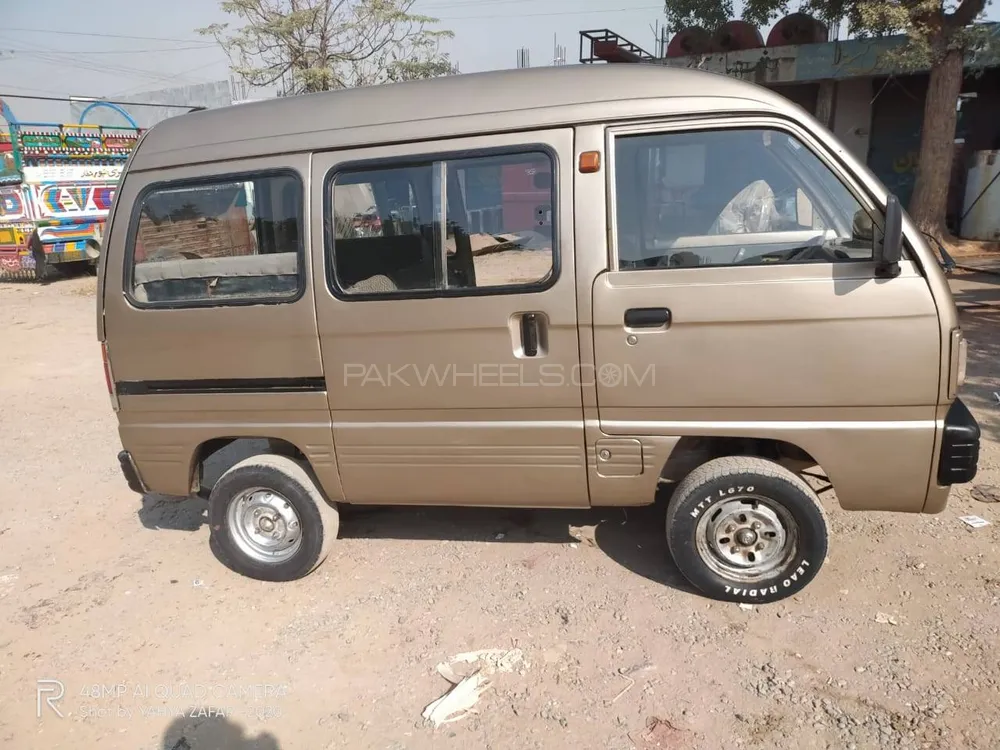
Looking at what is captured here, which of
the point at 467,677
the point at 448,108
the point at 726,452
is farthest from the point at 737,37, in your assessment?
the point at 467,677

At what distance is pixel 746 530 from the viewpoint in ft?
10.5

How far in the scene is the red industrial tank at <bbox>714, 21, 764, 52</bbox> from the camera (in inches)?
659

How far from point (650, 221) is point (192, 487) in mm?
2762

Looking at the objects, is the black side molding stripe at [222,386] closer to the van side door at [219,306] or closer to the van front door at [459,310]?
the van side door at [219,306]

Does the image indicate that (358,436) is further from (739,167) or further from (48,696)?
(739,167)

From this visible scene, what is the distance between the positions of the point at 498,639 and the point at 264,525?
→ 1.46m

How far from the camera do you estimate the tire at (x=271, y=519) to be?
3592 millimetres

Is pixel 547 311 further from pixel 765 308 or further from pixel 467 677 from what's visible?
pixel 467 677

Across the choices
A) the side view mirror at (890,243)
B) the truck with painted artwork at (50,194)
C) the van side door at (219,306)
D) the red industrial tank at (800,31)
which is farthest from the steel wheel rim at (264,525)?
the red industrial tank at (800,31)

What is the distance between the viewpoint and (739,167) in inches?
116

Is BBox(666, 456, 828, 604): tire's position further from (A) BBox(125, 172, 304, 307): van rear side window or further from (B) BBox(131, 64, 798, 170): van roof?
(A) BBox(125, 172, 304, 307): van rear side window

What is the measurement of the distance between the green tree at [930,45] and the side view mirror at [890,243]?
35.2ft

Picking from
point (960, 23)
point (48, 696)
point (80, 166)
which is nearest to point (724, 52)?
point (960, 23)

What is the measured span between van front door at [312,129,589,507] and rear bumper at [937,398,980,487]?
1505mm
